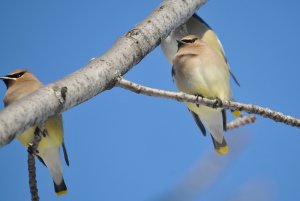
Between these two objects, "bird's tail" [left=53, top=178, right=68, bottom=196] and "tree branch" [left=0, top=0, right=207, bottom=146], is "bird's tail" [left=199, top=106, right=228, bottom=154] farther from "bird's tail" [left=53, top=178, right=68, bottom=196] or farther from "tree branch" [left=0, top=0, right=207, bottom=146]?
"bird's tail" [left=53, top=178, right=68, bottom=196]

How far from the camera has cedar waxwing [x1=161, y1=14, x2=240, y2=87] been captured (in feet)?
18.1

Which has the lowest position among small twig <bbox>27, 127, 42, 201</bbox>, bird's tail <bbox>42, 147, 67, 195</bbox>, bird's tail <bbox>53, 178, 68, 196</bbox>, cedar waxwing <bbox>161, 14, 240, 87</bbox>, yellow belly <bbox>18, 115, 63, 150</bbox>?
small twig <bbox>27, 127, 42, 201</bbox>

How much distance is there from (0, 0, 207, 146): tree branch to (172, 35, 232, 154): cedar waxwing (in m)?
0.95

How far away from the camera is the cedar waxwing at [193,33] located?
5516 mm

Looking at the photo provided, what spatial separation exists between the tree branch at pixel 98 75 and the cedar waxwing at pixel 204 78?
95 centimetres

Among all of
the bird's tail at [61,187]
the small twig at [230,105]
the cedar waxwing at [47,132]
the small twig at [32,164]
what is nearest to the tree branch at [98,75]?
the small twig at [230,105]

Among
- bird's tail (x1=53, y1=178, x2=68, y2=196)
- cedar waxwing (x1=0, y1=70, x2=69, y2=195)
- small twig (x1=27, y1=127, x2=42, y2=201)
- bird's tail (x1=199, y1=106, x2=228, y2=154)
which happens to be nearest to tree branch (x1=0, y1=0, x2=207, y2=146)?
small twig (x1=27, y1=127, x2=42, y2=201)

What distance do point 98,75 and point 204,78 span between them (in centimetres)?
214

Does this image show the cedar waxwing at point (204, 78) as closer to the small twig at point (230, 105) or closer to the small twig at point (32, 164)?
the small twig at point (230, 105)

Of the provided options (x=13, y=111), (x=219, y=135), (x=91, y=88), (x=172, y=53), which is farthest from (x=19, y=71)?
(x=13, y=111)

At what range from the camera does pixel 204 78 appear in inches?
178

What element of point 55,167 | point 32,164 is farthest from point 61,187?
point 32,164

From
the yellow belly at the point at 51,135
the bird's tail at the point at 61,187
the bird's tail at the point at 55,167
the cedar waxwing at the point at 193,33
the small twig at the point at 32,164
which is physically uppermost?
the cedar waxwing at the point at 193,33

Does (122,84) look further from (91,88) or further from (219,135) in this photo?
(219,135)
